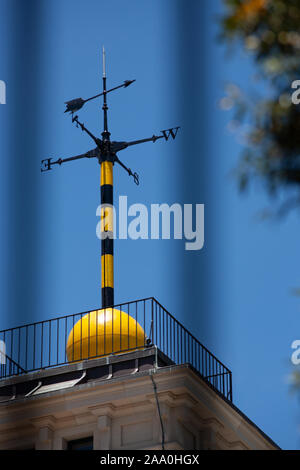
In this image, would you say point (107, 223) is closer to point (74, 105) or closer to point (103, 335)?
point (74, 105)

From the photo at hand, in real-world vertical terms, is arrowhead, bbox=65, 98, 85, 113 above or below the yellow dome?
above

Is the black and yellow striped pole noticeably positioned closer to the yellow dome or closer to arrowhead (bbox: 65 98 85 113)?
arrowhead (bbox: 65 98 85 113)

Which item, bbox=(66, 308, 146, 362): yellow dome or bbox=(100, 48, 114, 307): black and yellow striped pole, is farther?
bbox=(100, 48, 114, 307): black and yellow striped pole

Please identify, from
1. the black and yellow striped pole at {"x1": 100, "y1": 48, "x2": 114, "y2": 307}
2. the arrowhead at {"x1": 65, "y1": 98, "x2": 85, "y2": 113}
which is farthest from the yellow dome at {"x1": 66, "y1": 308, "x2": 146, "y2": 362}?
the arrowhead at {"x1": 65, "y1": 98, "x2": 85, "y2": 113}

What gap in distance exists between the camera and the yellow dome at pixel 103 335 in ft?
107

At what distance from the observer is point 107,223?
124ft

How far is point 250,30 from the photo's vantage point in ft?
48.0

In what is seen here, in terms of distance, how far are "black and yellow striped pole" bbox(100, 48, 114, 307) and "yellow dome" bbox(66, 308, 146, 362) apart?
3.08 meters

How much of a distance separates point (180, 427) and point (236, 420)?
201 centimetres

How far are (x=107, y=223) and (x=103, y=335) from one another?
18.7 ft

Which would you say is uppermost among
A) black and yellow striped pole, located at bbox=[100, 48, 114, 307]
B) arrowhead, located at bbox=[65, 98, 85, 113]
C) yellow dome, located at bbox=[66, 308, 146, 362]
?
arrowhead, located at bbox=[65, 98, 85, 113]

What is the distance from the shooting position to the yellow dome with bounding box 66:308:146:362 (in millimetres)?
32562

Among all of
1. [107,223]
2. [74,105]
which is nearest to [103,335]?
[107,223]
